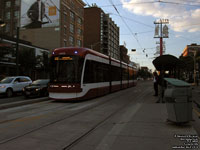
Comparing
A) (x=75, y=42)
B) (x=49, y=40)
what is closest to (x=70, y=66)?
(x=49, y=40)

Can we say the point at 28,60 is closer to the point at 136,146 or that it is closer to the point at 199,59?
the point at 136,146

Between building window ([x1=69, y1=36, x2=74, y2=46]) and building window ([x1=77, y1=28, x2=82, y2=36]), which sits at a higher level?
building window ([x1=77, y1=28, x2=82, y2=36])

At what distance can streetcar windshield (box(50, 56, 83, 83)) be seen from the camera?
11.2m

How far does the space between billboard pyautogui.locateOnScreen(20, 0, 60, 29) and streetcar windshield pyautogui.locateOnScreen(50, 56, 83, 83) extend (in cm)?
3876

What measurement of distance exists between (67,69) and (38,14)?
43.7 metres

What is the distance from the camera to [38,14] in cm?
4997

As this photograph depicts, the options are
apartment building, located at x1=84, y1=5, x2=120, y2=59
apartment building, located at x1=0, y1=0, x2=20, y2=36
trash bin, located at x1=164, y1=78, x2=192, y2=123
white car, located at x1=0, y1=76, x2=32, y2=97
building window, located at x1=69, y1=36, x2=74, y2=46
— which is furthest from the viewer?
apartment building, located at x1=84, y1=5, x2=120, y2=59

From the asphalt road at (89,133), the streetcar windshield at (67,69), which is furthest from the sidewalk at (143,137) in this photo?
the streetcar windshield at (67,69)

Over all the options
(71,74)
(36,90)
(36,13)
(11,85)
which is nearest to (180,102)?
(71,74)

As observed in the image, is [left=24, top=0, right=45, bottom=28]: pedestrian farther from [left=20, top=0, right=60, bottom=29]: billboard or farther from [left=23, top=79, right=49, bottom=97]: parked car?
[left=23, top=79, right=49, bottom=97]: parked car

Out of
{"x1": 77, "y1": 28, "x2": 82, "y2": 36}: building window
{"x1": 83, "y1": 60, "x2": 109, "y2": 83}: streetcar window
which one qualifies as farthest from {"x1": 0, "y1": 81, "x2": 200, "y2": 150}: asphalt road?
{"x1": 77, "y1": 28, "x2": 82, "y2": 36}: building window

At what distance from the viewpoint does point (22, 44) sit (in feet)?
112

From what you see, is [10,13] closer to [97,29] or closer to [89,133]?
[97,29]

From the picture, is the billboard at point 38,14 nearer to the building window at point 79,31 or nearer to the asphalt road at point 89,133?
the building window at point 79,31
